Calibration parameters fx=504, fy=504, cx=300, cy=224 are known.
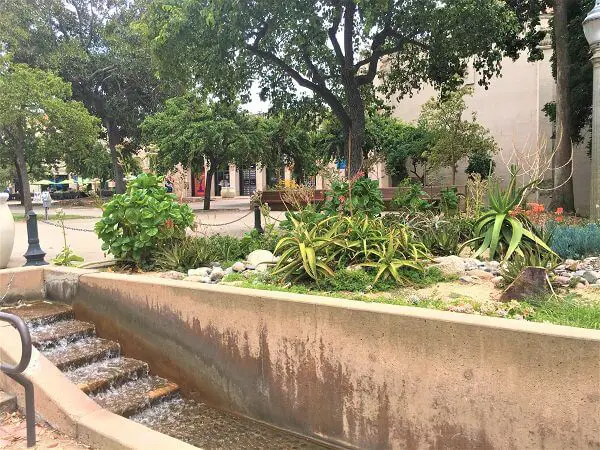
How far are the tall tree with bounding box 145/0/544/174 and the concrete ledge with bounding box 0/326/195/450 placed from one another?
26.1 feet

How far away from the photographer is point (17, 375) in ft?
10.8

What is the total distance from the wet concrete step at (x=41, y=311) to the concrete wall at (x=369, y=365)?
85 centimetres

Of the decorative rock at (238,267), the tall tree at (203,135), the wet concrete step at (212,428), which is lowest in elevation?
the wet concrete step at (212,428)

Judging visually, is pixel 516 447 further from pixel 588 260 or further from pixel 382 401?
pixel 588 260

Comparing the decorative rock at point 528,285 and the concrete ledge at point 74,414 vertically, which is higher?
the decorative rock at point 528,285

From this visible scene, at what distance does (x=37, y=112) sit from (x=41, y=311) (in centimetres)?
1623

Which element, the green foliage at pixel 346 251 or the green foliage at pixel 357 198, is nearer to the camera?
the green foliage at pixel 346 251

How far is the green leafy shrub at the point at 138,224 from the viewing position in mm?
6859

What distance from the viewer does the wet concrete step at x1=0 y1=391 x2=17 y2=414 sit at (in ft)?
13.1

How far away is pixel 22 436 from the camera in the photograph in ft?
11.9

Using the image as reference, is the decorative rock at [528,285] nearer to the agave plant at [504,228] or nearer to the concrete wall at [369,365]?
the concrete wall at [369,365]

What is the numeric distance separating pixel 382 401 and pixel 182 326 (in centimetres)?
237

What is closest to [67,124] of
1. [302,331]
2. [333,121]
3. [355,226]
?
[333,121]

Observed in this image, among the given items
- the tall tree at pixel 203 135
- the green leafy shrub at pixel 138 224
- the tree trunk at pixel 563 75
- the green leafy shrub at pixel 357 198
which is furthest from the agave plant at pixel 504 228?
the tall tree at pixel 203 135
